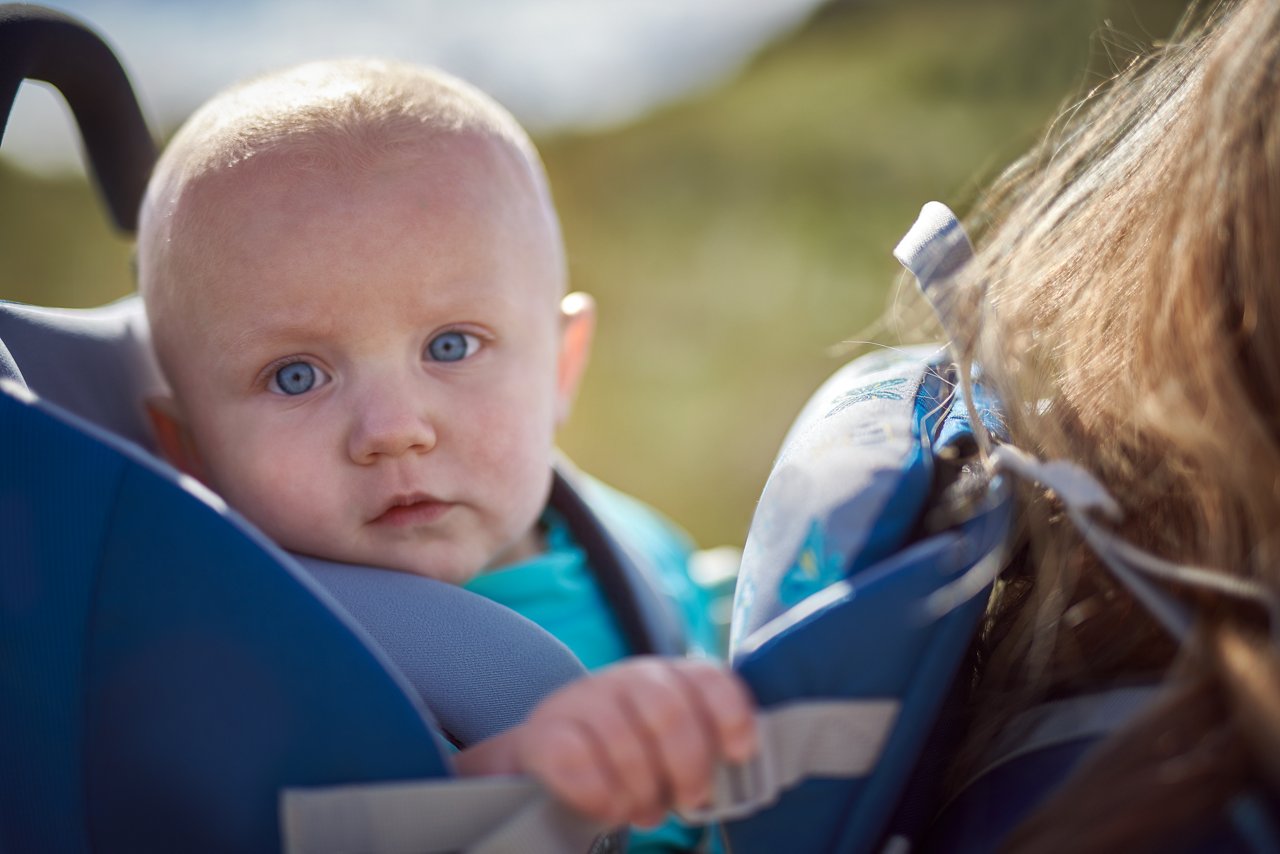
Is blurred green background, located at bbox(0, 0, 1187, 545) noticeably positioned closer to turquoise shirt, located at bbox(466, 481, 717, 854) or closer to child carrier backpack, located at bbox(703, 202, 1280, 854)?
turquoise shirt, located at bbox(466, 481, 717, 854)

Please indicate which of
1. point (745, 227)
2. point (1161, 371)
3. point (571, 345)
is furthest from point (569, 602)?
point (745, 227)

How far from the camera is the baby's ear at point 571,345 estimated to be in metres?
1.12

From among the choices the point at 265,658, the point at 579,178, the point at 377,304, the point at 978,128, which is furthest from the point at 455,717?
the point at 579,178

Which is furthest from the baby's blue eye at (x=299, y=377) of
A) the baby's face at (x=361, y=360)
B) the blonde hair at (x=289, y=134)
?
the blonde hair at (x=289, y=134)

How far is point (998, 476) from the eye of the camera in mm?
586

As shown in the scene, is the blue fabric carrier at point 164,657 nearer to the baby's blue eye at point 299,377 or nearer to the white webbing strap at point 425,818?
the white webbing strap at point 425,818

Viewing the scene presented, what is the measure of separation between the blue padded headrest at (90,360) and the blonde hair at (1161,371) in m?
0.71

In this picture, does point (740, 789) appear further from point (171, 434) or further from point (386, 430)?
point (171, 434)

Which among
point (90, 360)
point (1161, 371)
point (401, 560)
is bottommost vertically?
point (1161, 371)

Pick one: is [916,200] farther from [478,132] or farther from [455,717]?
[455,717]

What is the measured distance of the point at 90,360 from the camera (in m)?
0.92

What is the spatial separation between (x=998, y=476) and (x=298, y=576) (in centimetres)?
39

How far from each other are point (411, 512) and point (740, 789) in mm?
416

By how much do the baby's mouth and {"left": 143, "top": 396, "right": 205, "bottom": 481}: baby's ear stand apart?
0.22 metres
